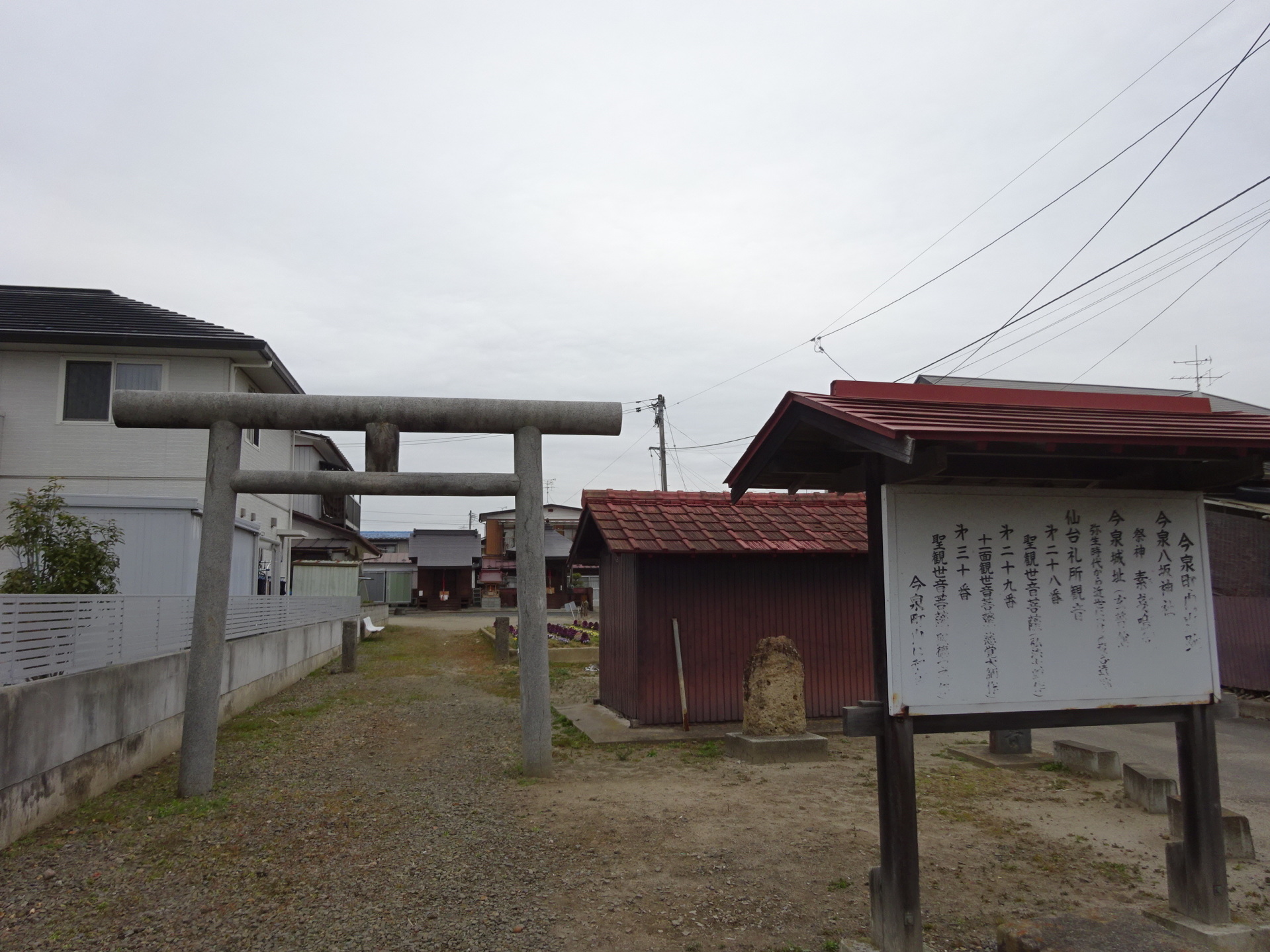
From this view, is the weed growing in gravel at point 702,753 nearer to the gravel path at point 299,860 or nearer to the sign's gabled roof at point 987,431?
the gravel path at point 299,860

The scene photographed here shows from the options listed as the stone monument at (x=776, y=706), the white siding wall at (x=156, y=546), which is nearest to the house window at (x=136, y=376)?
the white siding wall at (x=156, y=546)

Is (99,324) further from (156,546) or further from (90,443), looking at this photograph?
(156,546)

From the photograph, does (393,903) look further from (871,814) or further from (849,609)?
(849,609)

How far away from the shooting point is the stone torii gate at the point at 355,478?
25.7 feet

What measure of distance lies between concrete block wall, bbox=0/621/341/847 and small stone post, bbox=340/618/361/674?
888cm

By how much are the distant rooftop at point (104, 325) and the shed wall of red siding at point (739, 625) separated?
10478mm

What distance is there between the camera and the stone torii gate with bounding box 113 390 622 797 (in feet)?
25.7

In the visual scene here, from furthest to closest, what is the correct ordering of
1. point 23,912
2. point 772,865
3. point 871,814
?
point 871,814 → point 772,865 → point 23,912

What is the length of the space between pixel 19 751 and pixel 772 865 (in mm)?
5285

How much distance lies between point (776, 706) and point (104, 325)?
49.3ft

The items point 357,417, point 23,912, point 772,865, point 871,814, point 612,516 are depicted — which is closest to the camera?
point 23,912

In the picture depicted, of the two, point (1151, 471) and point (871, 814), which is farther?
point (871, 814)

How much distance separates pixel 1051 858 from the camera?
6238 mm

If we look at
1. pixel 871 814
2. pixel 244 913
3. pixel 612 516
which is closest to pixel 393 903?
pixel 244 913
